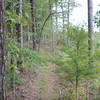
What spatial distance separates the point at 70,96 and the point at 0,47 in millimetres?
5087

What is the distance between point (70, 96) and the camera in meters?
6.46

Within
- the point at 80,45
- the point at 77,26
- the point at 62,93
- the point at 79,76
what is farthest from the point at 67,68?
the point at 62,93

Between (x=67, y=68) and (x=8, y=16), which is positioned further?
(x=67, y=68)

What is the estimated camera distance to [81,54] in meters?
5.10

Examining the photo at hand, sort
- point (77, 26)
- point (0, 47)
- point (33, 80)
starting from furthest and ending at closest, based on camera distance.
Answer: point (33, 80)
point (77, 26)
point (0, 47)

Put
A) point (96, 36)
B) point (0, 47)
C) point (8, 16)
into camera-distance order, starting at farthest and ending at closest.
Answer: point (96, 36)
point (8, 16)
point (0, 47)

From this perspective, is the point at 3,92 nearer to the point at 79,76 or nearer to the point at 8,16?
the point at 8,16

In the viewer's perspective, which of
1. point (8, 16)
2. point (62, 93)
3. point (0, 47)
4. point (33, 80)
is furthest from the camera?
point (33, 80)

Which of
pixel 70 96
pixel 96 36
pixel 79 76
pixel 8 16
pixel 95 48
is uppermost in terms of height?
pixel 8 16

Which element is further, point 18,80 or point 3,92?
point 18,80

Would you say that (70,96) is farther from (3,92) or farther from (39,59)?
(3,92)

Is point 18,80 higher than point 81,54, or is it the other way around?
point 81,54

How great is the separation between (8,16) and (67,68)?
2.77 meters

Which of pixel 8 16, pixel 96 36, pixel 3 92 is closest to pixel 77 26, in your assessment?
pixel 96 36
